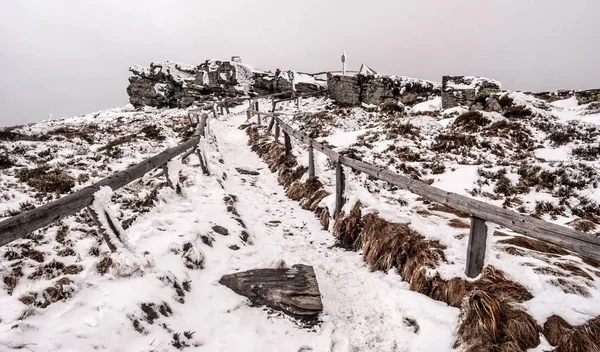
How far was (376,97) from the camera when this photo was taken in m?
28.6

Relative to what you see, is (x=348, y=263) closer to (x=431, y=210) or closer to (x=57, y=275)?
(x=431, y=210)

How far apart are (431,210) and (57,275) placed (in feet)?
23.0

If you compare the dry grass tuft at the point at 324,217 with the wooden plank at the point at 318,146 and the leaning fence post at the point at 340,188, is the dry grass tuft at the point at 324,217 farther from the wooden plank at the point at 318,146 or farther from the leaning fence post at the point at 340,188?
the wooden plank at the point at 318,146

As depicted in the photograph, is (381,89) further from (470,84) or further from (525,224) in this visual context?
(525,224)

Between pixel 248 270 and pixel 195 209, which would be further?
pixel 195 209

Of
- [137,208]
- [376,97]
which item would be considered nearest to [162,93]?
A: [376,97]

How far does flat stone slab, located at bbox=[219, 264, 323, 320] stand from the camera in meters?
4.54

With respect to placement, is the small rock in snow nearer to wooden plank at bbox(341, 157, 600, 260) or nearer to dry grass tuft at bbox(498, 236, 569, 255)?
wooden plank at bbox(341, 157, 600, 260)

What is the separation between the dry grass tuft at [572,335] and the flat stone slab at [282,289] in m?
2.77

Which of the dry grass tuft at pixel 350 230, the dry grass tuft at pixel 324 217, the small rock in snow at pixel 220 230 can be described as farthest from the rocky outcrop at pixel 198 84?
the small rock in snow at pixel 220 230

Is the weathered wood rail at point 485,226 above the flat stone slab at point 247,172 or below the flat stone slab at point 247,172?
above

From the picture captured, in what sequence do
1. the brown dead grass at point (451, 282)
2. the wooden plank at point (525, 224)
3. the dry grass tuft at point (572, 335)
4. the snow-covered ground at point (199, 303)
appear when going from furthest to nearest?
the brown dead grass at point (451, 282) → the snow-covered ground at point (199, 303) → the dry grass tuft at point (572, 335) → the wooden plank at point (525, 224)

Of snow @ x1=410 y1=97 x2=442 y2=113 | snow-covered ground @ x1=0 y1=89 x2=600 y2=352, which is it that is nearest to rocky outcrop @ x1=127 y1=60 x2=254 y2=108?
snow @ x1=410 y1=97 x2=442 y2=113

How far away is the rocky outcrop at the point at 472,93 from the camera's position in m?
20.5
